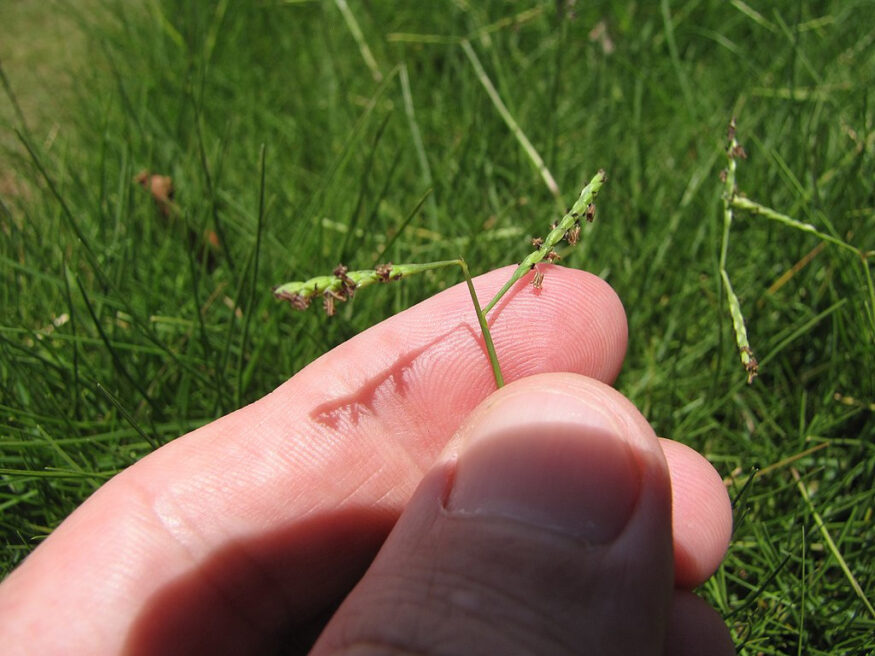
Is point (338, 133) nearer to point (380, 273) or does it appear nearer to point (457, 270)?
point (457, 270)

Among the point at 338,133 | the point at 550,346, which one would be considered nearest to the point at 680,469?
the point at 550,346

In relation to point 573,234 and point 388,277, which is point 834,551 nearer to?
point 573,234

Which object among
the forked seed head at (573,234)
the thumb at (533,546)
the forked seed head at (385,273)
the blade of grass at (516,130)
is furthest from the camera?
the blade of grass at (516,130)

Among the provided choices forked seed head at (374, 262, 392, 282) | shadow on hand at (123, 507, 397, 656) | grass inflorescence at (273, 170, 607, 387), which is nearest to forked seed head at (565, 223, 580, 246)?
grass inflorescence at (273, 170, 607, 387)

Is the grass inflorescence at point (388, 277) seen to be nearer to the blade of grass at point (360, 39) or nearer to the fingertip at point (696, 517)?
the fingertip at point (696, 517)

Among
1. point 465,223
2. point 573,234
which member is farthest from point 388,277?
point 465,223

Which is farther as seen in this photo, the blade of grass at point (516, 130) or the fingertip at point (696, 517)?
the blade of grass at point (516, 130)

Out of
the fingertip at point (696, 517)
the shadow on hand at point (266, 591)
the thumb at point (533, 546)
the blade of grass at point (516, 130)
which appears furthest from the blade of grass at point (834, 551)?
the blade of grass at point (516, 130)
